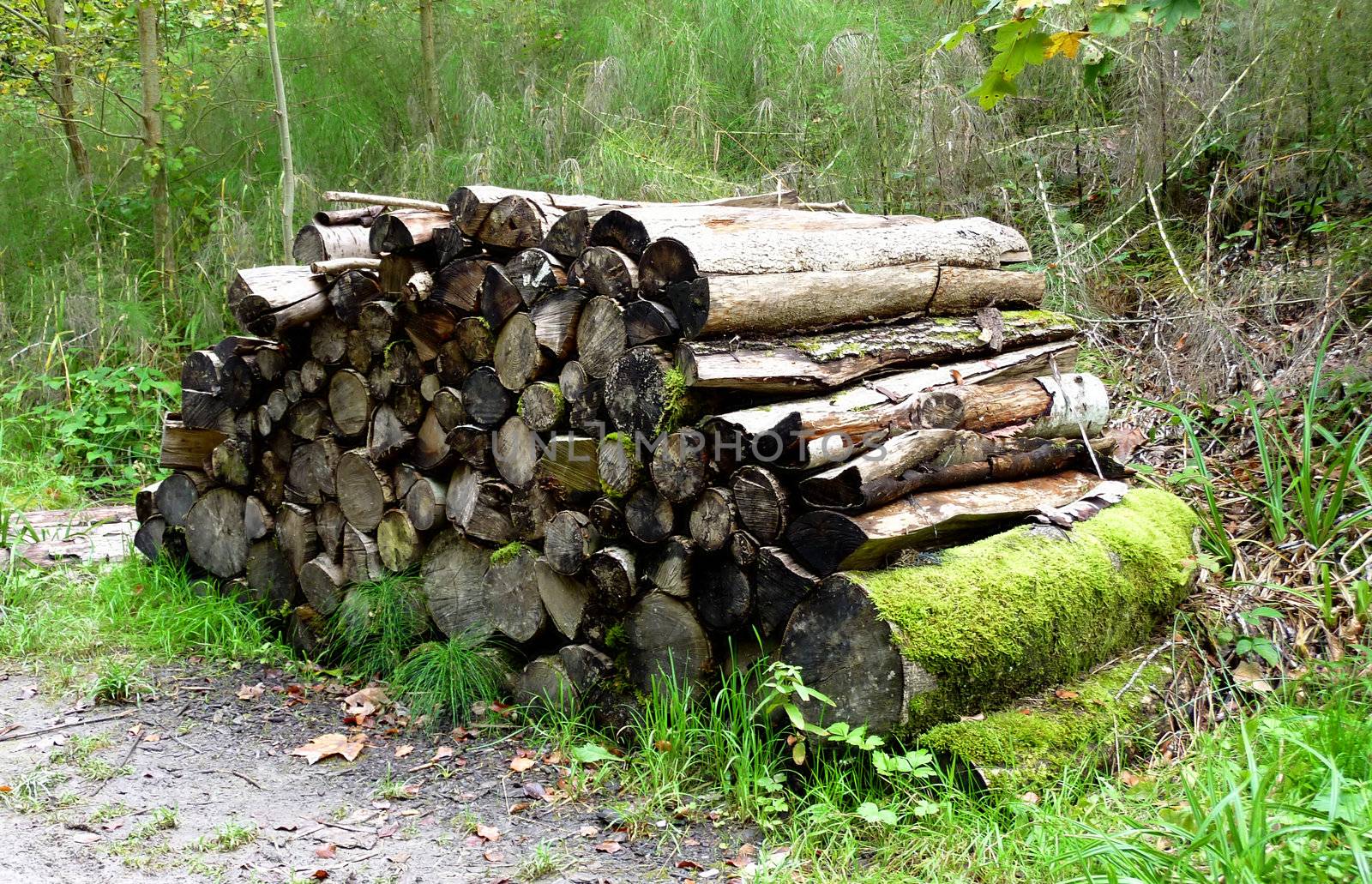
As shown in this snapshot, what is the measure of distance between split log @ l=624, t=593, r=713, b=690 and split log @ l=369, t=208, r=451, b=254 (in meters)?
1.63

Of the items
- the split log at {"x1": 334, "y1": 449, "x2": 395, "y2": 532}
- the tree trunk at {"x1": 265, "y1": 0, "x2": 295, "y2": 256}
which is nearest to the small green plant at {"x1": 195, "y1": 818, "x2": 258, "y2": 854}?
the split log at {"x1": 334, "y1": 449, "x2": 395, "y2": 532}

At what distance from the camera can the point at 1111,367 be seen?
557 centimetres

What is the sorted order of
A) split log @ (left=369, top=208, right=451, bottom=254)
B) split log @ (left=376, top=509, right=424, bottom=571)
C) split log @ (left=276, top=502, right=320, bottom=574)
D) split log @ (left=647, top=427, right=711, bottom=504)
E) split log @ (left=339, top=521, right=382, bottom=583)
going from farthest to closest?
split log @ (left=276, top=502, right=320, bottom=574) → split log @ (left=339, top=521, right=382, bottom=583) → split log @ (left=376, top=509, right=424, bottom=571) → split log @ (left=369, top=208, right=451, bottom=254) → split log @ (left=647, top=427, right=711, bottom=504)

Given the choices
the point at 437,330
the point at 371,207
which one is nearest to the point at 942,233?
the point at 437,330

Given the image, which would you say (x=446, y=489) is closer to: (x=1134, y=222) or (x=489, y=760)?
(x=489, y=760)

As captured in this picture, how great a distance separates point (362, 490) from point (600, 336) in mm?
1410

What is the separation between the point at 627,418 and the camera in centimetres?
351

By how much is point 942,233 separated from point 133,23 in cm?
702

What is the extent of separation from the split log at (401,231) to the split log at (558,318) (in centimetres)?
66

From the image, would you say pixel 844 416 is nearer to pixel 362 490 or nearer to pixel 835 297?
pixel 835 297

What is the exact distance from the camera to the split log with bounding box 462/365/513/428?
152 inches

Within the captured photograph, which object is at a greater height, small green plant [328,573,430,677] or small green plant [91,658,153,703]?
Result: small green plant [328,573,430,677]

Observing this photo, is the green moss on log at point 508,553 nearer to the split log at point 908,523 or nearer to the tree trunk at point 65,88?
the split log at point 908,523

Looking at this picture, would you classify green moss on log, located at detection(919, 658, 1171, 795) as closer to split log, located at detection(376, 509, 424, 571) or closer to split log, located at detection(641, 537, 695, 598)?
split log, located at detection(641, 537, 695, 598)
